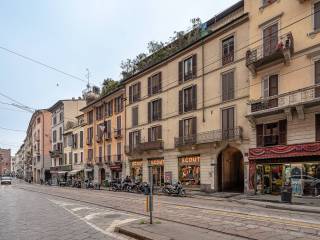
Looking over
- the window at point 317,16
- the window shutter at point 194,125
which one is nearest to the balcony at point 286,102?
the window at point 317,16

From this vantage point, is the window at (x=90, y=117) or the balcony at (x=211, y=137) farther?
the window at (x=90, y=117)

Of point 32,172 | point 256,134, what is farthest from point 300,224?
point 32,172

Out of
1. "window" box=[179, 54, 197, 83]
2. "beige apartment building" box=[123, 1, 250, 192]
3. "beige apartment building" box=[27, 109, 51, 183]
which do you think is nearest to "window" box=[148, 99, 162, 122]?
"beige apartment building" box=[123, 1, 250, 192]

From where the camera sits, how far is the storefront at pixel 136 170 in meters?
49.6

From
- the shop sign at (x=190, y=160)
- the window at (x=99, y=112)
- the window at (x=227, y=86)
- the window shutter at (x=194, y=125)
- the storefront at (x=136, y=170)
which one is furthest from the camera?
the window at (x=99, y=112)

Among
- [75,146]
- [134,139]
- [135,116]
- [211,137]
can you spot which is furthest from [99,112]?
[211,137]

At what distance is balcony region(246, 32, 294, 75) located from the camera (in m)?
28.2

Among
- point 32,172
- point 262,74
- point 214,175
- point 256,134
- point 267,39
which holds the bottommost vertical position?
point 32,172

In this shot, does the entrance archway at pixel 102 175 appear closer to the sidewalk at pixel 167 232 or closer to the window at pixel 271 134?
the window at pixel 271 134

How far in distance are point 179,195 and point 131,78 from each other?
68.6 feet

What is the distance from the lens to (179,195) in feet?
110

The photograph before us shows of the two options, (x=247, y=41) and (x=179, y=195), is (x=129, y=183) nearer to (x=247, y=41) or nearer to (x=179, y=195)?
(x=179, y=195)

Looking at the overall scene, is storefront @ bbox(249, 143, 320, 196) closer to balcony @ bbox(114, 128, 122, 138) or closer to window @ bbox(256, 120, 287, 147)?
window @ bbox(256, 120, 287, 147)

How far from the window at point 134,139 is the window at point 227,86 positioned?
16.3 meters
